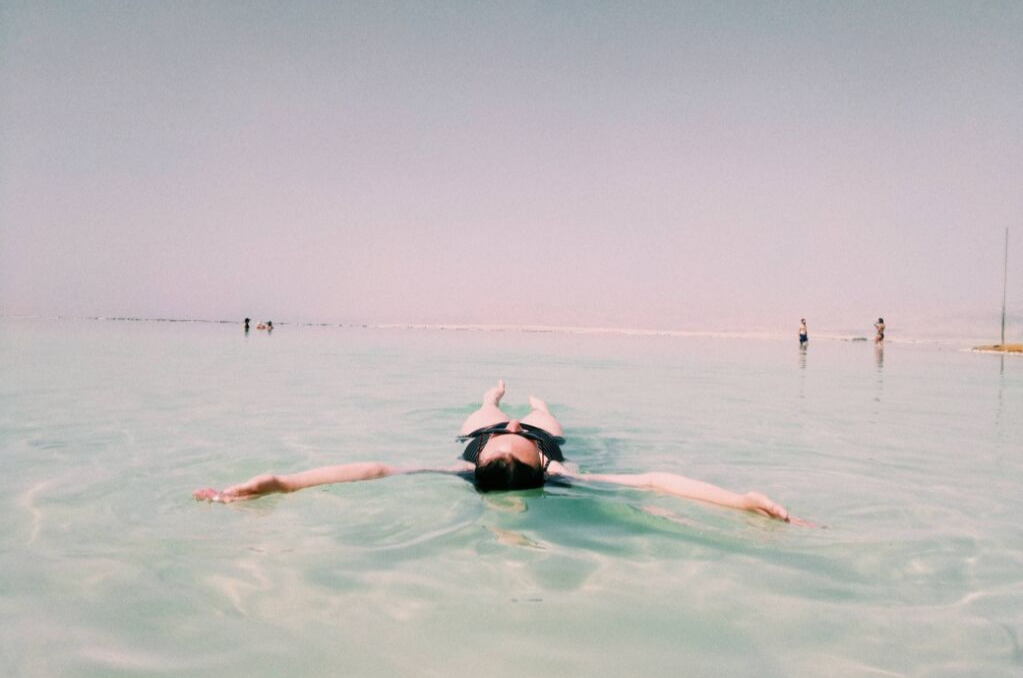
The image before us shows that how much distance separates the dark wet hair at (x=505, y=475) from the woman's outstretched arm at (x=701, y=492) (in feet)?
1.60

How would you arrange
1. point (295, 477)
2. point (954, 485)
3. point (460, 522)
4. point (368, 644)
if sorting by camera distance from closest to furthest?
point (368, 644), point (460, 522), point (295, 477), point (954, 485)

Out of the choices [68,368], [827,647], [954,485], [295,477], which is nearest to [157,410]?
[295,477]

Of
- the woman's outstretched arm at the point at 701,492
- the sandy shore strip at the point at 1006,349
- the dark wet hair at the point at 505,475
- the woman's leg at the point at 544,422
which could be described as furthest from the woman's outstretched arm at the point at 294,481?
the sandy shore strip at the point at 1006,349

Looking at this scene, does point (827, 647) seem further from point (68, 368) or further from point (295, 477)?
point (68, 368)

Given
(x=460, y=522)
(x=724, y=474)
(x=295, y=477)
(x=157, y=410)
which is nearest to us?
(x=460, y=522)

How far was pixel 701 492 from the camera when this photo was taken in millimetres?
4055

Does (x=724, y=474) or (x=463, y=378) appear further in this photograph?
(x=463, y=378)

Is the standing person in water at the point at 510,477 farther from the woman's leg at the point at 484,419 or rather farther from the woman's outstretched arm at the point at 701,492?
the woman's leg at the point at 484,419

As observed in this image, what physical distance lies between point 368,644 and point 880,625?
2138mm

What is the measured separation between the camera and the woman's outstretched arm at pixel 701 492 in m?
3.71

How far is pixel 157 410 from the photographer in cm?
779

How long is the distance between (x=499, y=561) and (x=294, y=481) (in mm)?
1962

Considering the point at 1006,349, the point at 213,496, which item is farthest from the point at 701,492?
the point at 1006,349

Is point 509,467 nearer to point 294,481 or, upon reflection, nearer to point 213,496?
point 294,481
